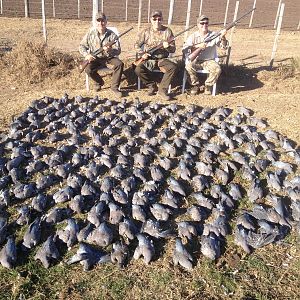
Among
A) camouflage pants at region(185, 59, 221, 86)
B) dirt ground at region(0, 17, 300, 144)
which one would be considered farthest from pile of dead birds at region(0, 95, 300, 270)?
camouflage pants at region(185, 59, 221, 86)

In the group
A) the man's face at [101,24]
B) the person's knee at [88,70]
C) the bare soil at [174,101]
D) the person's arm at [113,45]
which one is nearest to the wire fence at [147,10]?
the bare soil at [174,101]

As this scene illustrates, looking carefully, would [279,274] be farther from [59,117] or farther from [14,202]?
[59,117]

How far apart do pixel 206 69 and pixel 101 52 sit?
244 centimetres

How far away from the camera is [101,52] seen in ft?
27.7

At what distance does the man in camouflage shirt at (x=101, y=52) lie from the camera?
330 inches

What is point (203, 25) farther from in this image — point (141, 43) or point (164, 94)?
point (164, 94)

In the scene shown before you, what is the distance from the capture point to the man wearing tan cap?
8.52m

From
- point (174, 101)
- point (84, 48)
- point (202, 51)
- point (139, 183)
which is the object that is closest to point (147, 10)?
point (202, 51)

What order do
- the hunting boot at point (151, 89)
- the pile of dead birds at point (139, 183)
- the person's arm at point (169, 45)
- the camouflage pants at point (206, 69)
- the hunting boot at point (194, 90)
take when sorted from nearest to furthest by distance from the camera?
the pile of dead birds at point (139, 183) → the person's arm at point (169, 45) → the camouflage pants at point (206, 69) → the hunting boot at point (151, 89) → the hunting boot at point (194, 90)

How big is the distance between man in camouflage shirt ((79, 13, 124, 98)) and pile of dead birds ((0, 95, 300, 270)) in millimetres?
986

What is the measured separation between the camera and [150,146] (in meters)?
6.56

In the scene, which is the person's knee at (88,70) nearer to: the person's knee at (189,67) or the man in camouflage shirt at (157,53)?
the man in camouflage shirt at (157,53)

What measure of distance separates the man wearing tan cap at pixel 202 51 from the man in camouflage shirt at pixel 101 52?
1601mm

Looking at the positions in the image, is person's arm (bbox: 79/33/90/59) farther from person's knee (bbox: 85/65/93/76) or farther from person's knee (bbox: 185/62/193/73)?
person's knee (bbox: 185/62/193/73)
